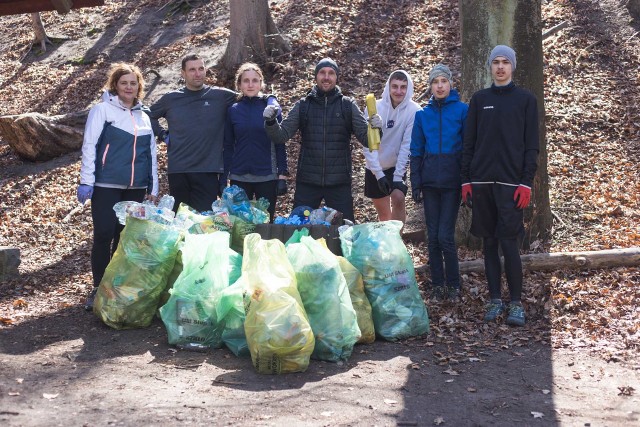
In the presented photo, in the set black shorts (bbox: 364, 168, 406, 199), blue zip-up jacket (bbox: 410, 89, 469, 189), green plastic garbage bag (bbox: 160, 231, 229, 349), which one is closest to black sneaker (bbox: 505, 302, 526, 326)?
blue zip-up jacket (bbox: 410, 89, 469, 189)

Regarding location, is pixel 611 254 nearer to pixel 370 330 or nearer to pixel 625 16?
pixel 370 330

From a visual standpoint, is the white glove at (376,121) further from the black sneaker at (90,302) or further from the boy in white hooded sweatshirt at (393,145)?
the black sneaker at (90,302)

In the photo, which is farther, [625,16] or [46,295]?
[625,16]

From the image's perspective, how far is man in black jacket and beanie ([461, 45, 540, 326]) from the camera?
557 cm

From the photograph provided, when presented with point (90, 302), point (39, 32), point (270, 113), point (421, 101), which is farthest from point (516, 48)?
point (39, 32)

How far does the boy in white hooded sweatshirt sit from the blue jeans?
0.40 meters

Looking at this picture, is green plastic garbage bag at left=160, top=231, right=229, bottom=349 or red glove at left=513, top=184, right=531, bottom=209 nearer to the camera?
green plastic garbage bag at left=160, top=231, right=229, bottom=349

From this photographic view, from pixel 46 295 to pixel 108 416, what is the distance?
3.41m

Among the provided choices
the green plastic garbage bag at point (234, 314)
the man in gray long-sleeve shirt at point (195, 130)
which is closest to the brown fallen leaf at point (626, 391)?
the green plastic garbage bag at point (234, 314)

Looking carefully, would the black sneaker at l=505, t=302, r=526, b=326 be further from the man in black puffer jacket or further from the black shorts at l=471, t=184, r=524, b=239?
the man in black puffer jacket

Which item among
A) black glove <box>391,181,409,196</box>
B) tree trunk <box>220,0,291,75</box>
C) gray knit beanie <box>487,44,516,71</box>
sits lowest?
black glove <box>391,181,409,196</box>

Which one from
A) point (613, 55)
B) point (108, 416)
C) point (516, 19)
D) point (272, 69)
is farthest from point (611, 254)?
point (272, 69)

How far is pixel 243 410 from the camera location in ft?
13.6

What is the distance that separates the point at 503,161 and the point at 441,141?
0.58 meters
